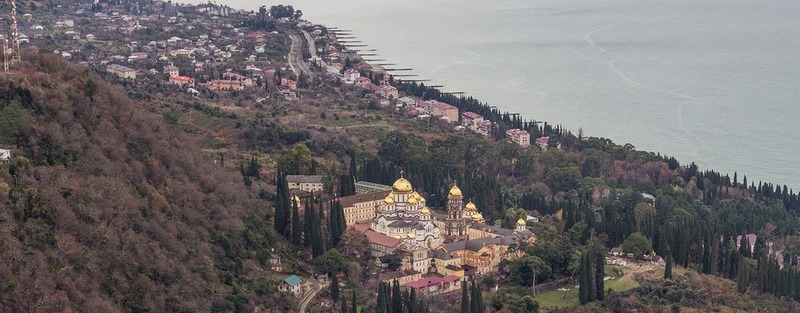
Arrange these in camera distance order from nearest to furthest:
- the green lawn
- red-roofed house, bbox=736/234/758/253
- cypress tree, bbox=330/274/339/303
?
cypress tree, bbox=330/274/339/303 < the green lawn < red-roofed house, bbox=736/234/758/253

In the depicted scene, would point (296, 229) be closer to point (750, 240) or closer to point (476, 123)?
point (750, 240)

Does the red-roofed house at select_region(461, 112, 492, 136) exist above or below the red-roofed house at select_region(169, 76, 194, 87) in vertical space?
below

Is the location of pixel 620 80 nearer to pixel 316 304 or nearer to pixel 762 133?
pixel 762 133

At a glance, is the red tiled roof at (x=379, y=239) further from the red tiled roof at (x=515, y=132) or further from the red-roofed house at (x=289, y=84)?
the red-roofed house at (x=289, y=84)

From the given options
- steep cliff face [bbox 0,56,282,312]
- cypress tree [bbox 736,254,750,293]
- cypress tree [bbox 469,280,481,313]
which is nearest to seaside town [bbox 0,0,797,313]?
cypress tree [bbox 469,280,481,313]

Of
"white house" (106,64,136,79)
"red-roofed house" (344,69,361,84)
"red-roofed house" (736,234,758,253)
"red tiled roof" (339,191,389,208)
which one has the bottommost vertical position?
"red-roofed house" (736,234,758,253)

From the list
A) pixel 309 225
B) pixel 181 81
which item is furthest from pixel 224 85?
pixel 309 225

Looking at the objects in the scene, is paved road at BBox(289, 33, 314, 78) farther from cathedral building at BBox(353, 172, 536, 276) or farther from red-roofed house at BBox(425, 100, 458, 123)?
cathedral building at BBox(353, 172, 536, 276)
